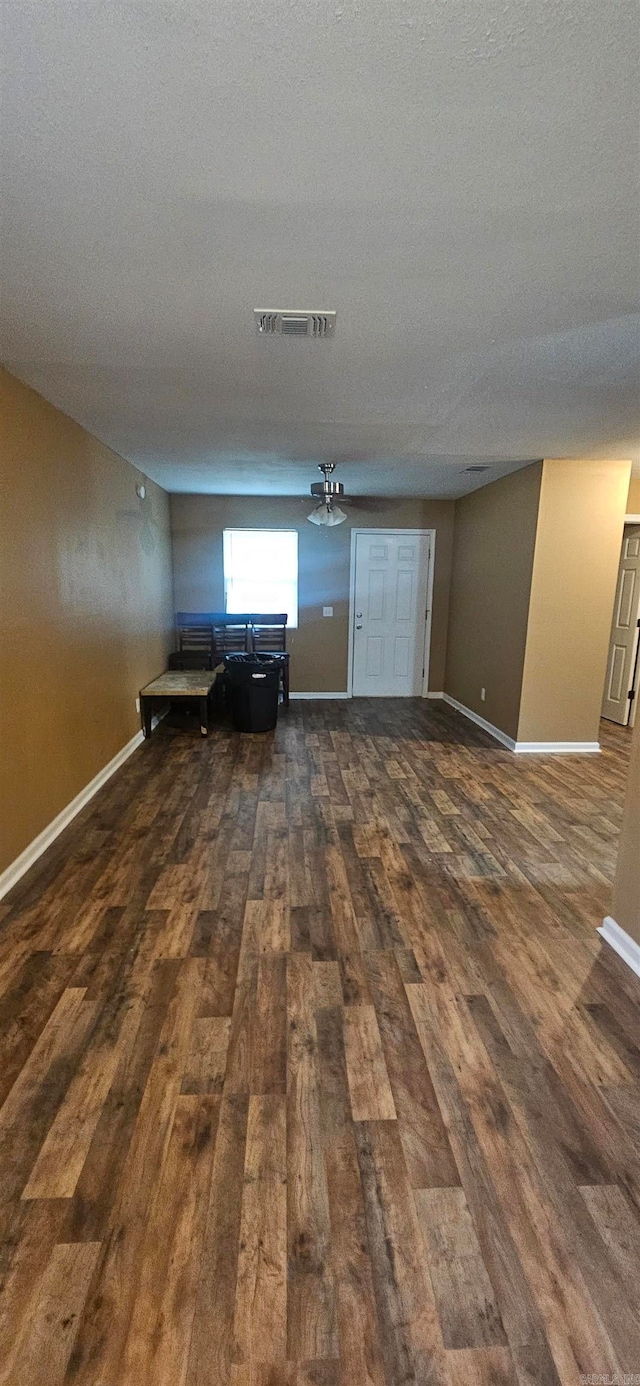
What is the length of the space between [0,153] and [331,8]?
803 millimetres

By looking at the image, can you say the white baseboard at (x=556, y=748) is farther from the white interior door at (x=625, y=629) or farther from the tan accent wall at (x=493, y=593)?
the white interior door at (x=625, y=629)

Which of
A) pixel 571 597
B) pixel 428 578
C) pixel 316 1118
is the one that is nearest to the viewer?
pixel 316 1118

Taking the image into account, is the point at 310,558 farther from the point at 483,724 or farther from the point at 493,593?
the point at 483,724

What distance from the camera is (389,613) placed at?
682cm

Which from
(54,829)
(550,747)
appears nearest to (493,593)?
(550,747)

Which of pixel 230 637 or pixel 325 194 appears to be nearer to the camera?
pixel 325 194

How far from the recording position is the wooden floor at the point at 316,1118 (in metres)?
1.10

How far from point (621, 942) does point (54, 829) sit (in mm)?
2811

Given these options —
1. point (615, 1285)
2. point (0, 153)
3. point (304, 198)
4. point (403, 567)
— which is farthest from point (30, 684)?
point (403, 567)

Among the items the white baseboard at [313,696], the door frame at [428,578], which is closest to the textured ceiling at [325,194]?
the door frame at [428,578]

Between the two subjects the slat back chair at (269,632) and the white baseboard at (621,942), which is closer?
the white baseboard at (621,942)

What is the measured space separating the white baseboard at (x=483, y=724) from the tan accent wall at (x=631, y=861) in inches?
106

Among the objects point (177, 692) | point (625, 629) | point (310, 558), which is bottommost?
point (177, 692)

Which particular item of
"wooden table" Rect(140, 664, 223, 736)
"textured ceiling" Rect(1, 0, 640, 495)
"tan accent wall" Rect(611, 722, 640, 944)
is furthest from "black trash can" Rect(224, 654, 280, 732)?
"tan accent wall" Rect(611, 722, 640, 944)
